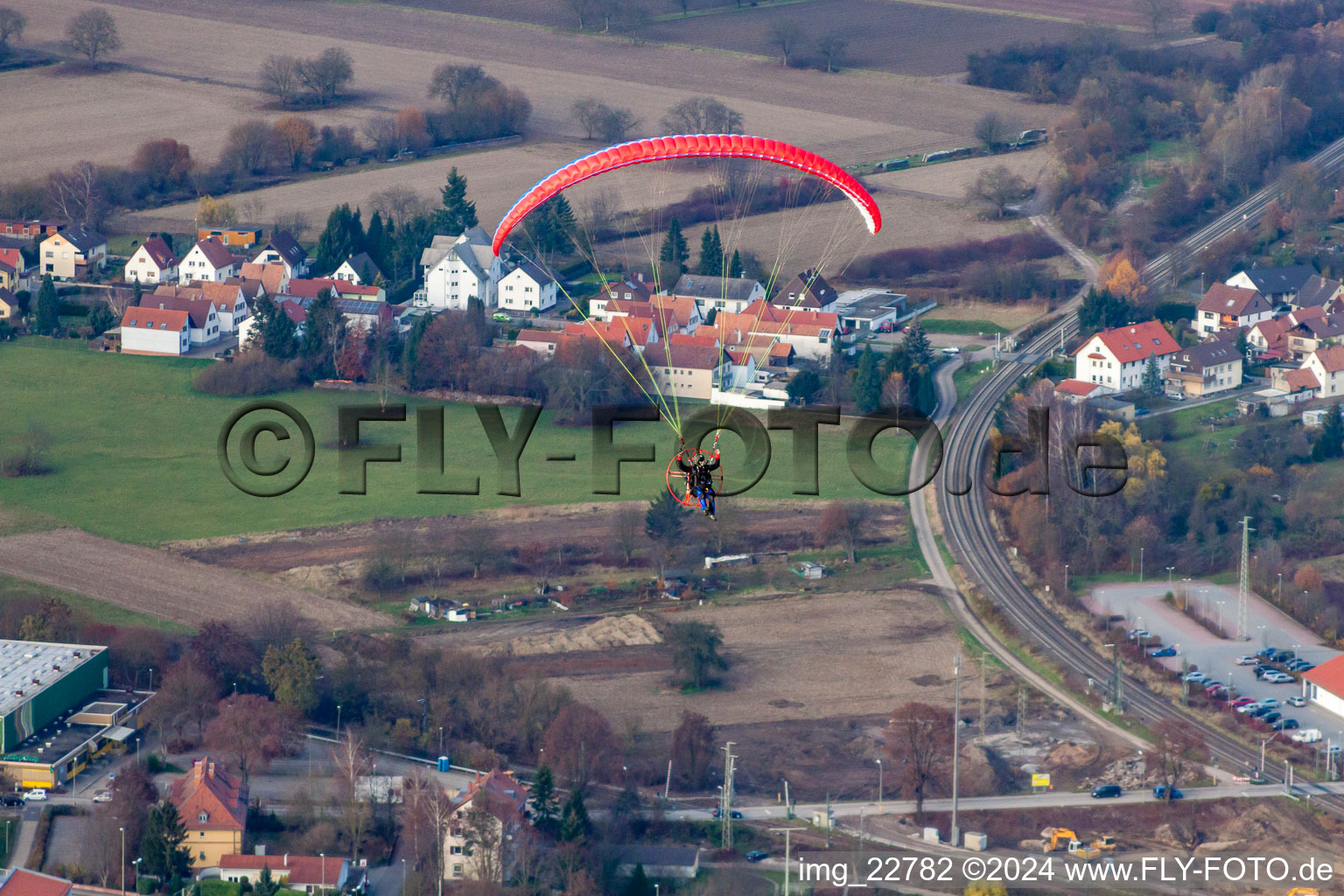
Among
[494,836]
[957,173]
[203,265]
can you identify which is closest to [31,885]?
[494,836]

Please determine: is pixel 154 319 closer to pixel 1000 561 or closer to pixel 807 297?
pixel 807 297

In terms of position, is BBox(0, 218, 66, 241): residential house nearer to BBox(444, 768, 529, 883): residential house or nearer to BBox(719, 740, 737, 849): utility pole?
BBox(444, 768, 529, 883): residential house

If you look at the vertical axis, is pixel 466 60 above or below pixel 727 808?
above

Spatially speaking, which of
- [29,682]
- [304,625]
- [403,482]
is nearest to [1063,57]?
[403,482]

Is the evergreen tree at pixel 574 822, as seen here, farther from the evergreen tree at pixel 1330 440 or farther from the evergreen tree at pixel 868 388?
the evergreen tree at pixel 1330 440

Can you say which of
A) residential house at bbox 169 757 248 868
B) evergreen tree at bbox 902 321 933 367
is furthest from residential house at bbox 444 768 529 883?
evergreen tree at bbox 902 321 933 367

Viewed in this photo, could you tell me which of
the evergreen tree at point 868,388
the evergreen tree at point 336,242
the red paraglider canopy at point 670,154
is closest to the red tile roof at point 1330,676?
the red paraglider canopy at point 670,154
